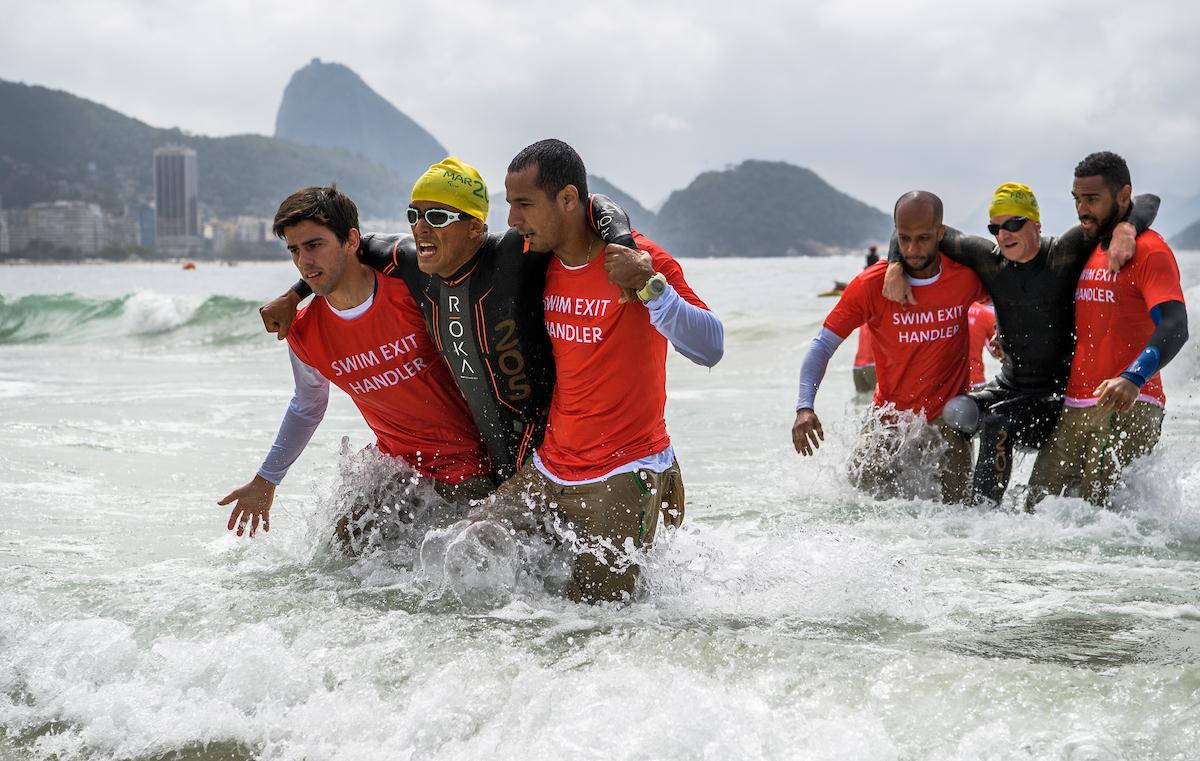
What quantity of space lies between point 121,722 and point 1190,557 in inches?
192

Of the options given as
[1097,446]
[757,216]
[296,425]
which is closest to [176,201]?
[757,216]

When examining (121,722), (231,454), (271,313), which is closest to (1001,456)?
(271,313)

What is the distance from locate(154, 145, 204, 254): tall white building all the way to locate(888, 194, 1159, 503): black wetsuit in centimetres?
16117

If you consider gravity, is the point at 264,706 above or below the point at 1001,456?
below

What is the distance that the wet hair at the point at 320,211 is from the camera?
14.0 feet

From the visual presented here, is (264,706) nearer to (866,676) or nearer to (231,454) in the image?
(866,676)

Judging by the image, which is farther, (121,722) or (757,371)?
(757,371)

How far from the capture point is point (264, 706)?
11.3ft

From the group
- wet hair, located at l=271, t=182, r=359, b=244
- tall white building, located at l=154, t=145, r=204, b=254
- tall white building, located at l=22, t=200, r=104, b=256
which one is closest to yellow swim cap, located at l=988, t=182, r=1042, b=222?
wet hair, located at l=271, t=182, r=359, b=244

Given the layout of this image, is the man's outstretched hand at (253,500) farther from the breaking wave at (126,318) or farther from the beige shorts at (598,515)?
the breaking wave at (126,318)

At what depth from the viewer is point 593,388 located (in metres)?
3.87

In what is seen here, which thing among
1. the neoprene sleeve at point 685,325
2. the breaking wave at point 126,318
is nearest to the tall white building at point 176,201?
the breaking wave at point 126,318

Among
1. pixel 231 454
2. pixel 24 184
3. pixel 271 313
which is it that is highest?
pixel 24 184

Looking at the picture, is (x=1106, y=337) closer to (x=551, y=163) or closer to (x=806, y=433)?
(x=806, y=433)
